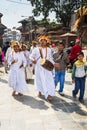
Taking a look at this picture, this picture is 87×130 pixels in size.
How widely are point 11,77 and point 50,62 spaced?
1.38 metres

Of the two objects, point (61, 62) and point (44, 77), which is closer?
point (44, 77)

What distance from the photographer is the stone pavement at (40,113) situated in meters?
6.89

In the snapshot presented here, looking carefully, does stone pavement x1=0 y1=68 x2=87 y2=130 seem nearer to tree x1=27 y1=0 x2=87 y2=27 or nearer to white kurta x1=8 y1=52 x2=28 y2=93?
white kurta x1=8 y1=52 x2=28 y2=93

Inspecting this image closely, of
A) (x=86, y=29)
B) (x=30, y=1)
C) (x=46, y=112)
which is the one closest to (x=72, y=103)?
(x=46, y=112)

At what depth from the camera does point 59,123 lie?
23.2 ft

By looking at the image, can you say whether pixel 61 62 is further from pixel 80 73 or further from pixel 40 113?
pixel 40 113

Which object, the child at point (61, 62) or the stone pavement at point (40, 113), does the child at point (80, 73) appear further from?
the child at point (61, 62)

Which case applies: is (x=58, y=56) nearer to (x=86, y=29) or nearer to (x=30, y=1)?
(x=86, y=29)

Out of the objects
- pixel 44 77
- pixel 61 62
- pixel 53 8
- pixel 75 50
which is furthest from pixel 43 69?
pixel 53 8

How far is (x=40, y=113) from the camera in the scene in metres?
7.93

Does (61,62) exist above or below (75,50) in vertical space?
above

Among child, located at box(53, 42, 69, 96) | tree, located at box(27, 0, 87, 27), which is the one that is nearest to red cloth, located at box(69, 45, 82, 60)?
child, located at box(53, 42, 69, 96)

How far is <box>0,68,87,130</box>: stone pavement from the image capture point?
6.89 meters

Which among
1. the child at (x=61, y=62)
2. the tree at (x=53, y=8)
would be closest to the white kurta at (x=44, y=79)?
the child at (x=61, y=62)
